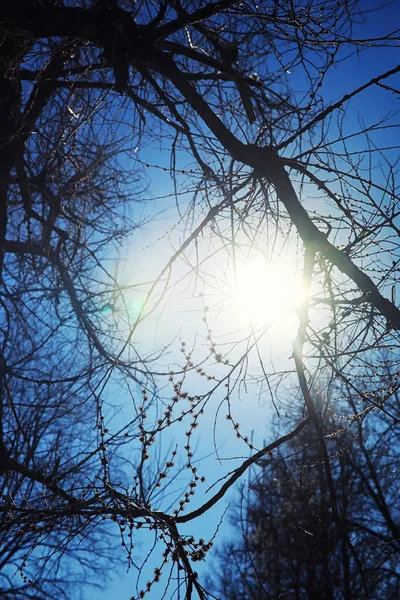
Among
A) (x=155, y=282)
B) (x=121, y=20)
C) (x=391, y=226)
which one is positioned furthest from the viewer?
(x=121, y=20)

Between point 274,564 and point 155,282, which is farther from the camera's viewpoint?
point 274,564

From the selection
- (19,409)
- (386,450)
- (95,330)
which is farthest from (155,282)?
(386,450)

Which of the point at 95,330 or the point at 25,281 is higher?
the point at 25,281

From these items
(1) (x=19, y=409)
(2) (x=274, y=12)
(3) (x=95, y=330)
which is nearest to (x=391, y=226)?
(2) (x=274, y=12)

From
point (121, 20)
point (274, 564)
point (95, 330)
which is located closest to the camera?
point (121, 20)

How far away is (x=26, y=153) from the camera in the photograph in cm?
596

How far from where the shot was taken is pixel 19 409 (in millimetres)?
Result: 7117

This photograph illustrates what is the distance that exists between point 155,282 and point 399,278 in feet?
5.06

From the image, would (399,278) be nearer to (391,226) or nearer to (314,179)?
(391,226)

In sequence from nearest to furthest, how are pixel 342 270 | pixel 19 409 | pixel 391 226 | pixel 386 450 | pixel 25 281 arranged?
pixel 391 226, pixel 342 270, pixel 25 281, pixel 19 409, pixel 386 450

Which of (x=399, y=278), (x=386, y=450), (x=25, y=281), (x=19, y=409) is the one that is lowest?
(x=399, y=278)

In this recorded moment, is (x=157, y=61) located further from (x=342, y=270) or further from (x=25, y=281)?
(x=25, y=281)

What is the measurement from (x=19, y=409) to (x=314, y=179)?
18.1 feet

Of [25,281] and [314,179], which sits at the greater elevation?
[25,281]
